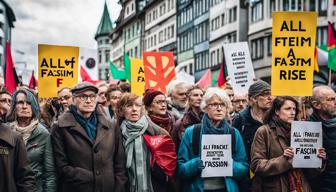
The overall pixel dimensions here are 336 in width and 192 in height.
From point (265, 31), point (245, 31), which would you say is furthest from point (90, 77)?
point (245, 31)

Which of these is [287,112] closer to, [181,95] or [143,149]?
[143,149]

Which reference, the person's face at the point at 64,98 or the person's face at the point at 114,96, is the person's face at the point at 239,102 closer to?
the person's face at the point at 114,96

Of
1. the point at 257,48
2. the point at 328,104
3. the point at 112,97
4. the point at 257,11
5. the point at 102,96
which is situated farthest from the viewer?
the point at 257,11

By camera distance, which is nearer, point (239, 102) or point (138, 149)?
point (138, 149)

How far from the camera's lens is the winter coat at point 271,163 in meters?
6.61

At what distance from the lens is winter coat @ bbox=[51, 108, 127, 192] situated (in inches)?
259

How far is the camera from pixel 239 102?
32.9 feet

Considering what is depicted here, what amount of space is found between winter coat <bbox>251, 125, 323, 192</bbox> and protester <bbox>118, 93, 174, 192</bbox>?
1.05m

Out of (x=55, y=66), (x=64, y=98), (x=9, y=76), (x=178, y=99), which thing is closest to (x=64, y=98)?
(x=64, y=98)

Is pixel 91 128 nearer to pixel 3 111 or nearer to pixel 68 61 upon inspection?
pixel 3 111

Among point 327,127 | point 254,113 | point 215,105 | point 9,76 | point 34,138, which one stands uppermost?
point 9,76

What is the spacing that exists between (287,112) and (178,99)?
111 inches

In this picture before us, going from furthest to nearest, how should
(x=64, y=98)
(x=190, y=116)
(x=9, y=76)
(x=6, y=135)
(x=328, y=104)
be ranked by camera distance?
(x=9, y=76), (x=64, y=98), (x=190, y=116), (x=328, y=104), (x=6, y=135)

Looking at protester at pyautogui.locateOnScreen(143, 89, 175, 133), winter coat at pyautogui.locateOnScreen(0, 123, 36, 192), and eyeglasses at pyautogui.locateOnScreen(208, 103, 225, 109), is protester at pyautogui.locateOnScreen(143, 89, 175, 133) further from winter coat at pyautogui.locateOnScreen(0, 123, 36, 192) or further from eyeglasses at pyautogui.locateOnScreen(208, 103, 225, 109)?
winter coat at pyautogui.locateOnScreen(0, 123, 36, 192)
